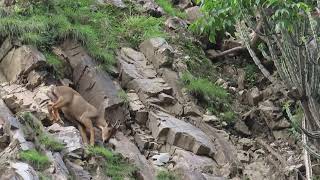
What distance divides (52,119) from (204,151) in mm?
3268

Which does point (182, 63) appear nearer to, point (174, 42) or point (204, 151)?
point (174, 42)

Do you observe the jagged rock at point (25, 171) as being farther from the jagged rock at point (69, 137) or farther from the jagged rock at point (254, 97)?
the jagged rock at point (254, 97)

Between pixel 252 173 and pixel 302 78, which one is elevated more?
pixel 302 78

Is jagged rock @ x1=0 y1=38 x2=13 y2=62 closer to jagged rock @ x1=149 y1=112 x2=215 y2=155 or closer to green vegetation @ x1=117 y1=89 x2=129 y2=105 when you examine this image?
green vegetation @ x1=117 y1=89 x2=129 y2=105

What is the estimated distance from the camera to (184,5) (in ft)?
63.3

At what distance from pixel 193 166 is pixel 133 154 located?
124 cm

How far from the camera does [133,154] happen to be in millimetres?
11461

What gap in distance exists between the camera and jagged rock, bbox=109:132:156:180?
1113 centimetres

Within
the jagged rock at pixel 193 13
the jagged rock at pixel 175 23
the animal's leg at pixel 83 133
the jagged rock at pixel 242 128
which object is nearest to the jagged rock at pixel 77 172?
the animal's leg at pixel 83 133

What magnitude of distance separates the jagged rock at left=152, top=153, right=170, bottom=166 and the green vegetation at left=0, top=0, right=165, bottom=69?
2829 mm

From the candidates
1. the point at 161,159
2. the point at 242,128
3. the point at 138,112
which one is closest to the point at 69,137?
the point at 161,159

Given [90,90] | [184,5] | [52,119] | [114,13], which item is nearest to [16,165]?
[52,119]

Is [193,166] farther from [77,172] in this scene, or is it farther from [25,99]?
[25,99]

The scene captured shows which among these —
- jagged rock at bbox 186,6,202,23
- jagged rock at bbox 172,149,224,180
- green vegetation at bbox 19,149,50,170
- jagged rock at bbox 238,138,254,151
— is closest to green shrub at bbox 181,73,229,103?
jagged rock at bbox 238,138,254,151
